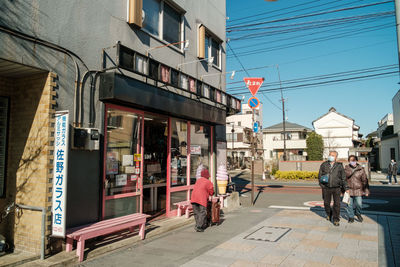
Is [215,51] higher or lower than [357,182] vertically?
higher

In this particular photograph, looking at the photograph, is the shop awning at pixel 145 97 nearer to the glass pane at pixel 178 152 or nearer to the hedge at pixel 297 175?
the glass pane at pixel 178 152

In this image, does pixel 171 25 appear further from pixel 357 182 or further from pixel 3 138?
pixel 357 182

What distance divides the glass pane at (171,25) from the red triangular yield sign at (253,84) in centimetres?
356

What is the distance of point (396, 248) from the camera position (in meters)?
6.24

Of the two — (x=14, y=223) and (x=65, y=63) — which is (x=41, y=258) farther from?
(x=65, y=63)

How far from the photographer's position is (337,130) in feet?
172

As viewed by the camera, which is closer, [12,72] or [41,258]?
[41,258]

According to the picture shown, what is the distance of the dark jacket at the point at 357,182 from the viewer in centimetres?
869

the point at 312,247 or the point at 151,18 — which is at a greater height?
the point at 151,18

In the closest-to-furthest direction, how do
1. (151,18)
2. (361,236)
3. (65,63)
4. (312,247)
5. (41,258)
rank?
1. (41,258)
2. (65,63)
3. (312,247)
4. (361,236)
5. (151,18)

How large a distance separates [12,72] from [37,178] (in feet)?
6.44

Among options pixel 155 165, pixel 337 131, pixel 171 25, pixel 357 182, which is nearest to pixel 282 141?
pixel 337 131

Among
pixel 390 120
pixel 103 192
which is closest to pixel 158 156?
pixel 103 192

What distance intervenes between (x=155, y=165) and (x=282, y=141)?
47379 millimetres
